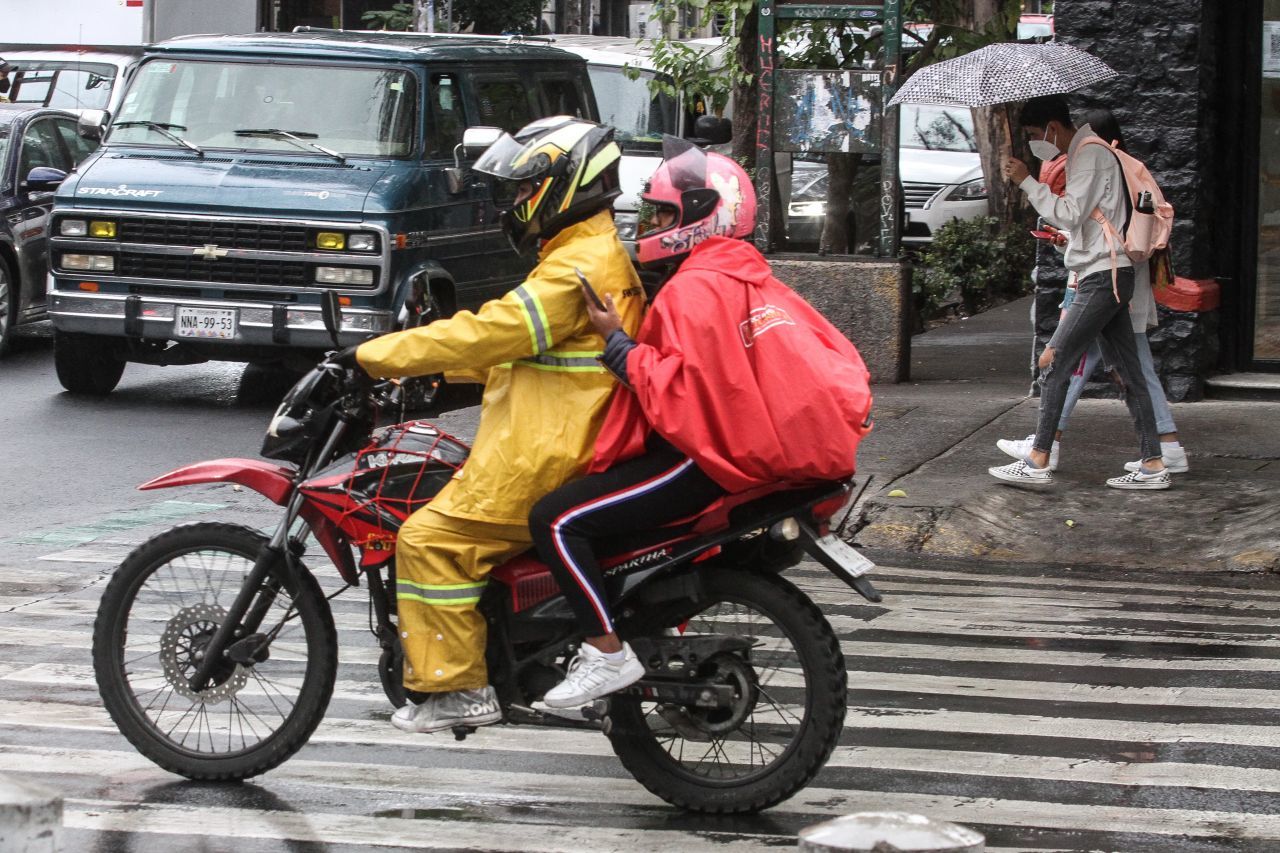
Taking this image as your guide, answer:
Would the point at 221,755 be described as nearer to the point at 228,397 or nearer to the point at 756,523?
the point at 756,523

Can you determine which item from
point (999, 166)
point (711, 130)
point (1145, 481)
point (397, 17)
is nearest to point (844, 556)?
point (1145, 481)

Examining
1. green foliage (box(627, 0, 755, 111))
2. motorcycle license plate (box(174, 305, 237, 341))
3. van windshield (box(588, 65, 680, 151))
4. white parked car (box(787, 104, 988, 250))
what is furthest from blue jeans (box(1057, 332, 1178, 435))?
white parked car (box(787, 104, 988, 250))

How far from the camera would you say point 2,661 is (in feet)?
21.4

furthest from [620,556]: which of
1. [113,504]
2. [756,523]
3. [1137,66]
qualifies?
[1137,66]

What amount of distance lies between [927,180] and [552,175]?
61.6 feet

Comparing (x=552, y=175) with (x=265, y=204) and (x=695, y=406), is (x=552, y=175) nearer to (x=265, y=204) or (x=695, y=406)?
(x=695, y=406)

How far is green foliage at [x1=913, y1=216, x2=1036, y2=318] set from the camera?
18.5 m

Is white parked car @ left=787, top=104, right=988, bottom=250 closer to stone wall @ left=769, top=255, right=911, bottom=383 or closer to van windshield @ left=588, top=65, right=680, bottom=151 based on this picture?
van windshield @ left=588, top=65, right=680, bottom=151

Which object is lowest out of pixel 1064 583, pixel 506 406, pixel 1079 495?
pixel 1064 583

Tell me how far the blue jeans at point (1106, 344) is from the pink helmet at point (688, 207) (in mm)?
4382

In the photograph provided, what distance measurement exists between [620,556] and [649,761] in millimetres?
547

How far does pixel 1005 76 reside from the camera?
32.1ft

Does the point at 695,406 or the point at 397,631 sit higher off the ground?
the point at 695,406

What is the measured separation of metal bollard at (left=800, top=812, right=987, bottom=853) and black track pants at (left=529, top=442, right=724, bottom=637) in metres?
1.58
